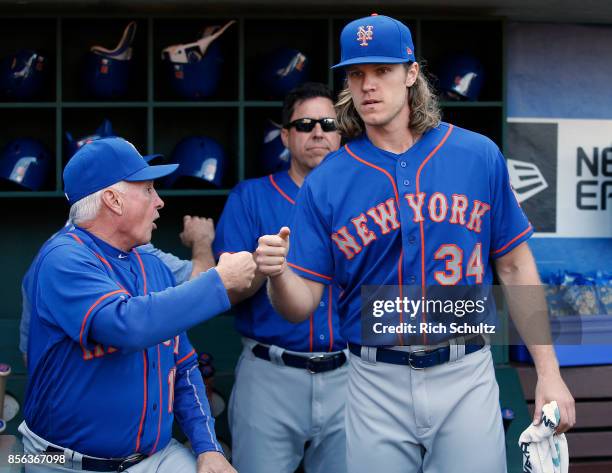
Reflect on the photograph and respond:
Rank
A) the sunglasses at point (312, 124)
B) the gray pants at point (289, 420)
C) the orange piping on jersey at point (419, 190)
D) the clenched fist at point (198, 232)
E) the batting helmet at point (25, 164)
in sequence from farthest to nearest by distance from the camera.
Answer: the batting helmet at point (25, 164)
the clenched fist at point (198, 232)
the sunglasses at point (312, 124)
the gray pants at point (289, 420)
the orange piping on jersey at point (419, 190)

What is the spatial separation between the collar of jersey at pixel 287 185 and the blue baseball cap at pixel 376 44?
1157 millimetres

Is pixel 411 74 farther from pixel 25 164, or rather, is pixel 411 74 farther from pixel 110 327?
pixel 25 164

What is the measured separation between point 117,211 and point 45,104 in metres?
1.81

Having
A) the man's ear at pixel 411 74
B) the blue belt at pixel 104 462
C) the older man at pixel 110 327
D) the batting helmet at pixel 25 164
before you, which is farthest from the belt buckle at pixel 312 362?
the batting helmet at pixel 25 164

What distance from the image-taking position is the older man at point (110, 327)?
2584 mm

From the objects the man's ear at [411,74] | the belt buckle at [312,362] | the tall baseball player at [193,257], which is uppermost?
the man's ear at [411,74]

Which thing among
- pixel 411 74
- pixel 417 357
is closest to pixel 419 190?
pixel 411 74

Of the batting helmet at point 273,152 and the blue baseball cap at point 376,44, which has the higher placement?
the blue baseball cap at point 376,44

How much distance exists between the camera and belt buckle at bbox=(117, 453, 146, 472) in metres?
2.71

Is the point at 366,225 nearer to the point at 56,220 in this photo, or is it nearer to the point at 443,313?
the point at 443,313

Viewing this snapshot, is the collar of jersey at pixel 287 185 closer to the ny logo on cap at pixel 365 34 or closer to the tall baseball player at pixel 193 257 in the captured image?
the tall baseball player at pixel 193 257

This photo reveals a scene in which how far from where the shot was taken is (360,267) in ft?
8.87

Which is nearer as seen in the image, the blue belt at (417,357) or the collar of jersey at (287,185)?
the blue belt at (417,357)

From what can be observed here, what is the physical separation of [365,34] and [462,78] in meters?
1.97
